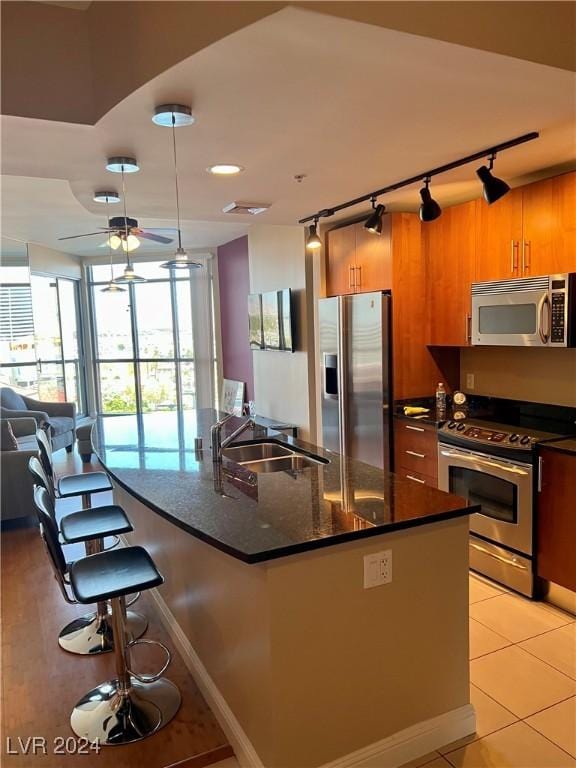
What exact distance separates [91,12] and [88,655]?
2926 mm

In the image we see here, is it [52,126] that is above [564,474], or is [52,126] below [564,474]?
above

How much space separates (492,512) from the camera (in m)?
3.43

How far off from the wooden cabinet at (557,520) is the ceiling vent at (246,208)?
241cm

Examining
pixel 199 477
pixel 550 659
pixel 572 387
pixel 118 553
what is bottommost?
pixel 550 659

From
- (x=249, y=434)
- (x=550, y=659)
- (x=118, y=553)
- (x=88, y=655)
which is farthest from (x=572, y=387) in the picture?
(x=88, y=655)

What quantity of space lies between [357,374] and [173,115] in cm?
272

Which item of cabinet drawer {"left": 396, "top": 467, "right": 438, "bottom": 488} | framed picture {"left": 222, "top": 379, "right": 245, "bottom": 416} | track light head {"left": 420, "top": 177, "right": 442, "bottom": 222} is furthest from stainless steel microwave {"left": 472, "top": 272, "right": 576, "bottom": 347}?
framed picture {"left": 222, "top": 379, "right": 245, "bottom": 416}

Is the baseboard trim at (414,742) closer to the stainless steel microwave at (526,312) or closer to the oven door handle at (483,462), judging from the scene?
the oven door handle at (483,462)

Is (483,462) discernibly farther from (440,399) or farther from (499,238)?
(499,238)

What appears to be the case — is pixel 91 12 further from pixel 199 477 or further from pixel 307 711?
pixel 307 711

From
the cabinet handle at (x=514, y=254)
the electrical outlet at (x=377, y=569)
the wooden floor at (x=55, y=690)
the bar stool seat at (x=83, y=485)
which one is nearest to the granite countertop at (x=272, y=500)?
the electrical outlet at (x=377, y=569)

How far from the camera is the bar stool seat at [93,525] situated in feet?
8.60

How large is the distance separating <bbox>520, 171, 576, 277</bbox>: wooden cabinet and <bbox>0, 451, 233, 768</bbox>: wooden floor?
2939mm

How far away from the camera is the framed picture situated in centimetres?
758
